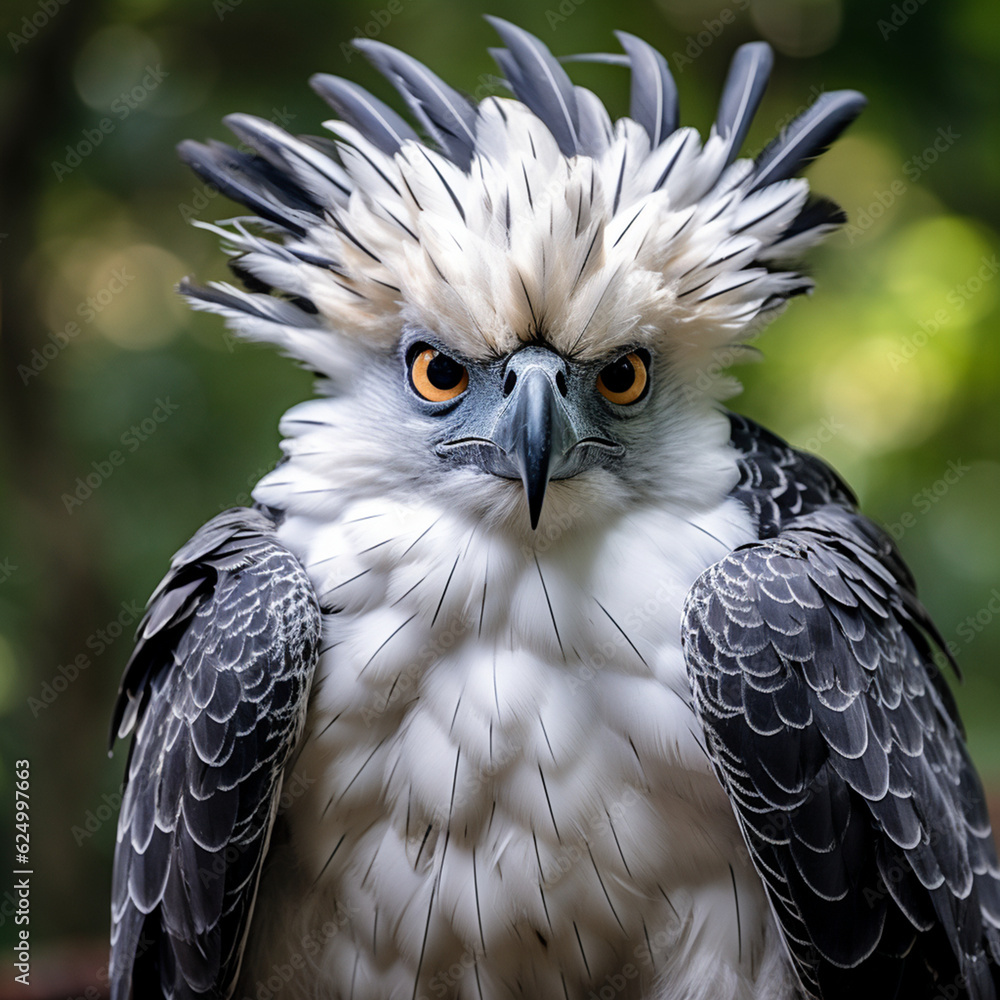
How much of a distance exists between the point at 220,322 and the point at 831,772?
11.6 ft

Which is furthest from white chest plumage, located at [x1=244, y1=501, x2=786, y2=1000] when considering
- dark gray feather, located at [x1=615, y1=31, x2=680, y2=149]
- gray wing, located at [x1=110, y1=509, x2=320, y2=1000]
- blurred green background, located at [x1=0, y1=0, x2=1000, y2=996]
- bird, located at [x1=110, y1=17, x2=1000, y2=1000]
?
blurred green background, located at [x1=0, y1=0, x2=1000, y2=996]

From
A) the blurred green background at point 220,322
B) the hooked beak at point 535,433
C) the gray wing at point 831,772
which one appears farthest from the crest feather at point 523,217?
the blurred green background at point 220,322

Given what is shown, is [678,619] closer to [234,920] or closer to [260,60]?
[234,920]

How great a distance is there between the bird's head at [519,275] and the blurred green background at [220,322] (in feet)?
5.64

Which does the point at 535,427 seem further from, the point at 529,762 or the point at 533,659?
the point at 529,762

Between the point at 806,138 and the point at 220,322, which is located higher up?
the point at 806,138

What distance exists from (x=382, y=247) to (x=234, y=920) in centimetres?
152

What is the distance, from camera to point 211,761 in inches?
80.9

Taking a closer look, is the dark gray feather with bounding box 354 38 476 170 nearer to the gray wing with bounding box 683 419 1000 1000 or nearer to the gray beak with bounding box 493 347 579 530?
the gray beak with bounding box 493 347 579 530

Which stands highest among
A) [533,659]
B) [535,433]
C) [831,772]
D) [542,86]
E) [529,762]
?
[542,86]

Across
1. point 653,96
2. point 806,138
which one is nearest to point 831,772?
point 806,138

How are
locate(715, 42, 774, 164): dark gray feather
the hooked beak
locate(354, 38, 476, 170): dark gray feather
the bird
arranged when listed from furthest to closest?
locate(715, 42, 774, 164): dark gray feather
locate(354, 38, 476, 170): dark gray feather
the bird
the hooked beak

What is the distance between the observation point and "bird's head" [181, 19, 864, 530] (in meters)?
2.04

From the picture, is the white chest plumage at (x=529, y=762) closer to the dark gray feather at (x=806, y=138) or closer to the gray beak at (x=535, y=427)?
the gray beak at (x=535, y=427)
